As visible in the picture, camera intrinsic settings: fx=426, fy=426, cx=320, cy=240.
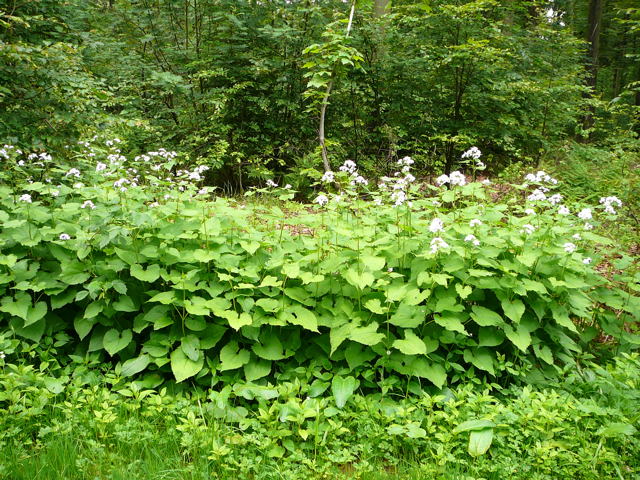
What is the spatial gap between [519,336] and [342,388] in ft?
4.18

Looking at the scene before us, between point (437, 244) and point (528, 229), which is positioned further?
point (528, 229)

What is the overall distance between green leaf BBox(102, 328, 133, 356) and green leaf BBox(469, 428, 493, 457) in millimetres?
2252

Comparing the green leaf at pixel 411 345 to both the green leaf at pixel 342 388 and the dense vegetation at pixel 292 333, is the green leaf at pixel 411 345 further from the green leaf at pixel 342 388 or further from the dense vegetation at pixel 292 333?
the green leaf at pixel 342 388

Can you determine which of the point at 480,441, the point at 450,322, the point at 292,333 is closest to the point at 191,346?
the point at 292,333

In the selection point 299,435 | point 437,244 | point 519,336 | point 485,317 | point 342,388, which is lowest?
point 299,435

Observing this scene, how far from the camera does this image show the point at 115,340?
2.95 meters

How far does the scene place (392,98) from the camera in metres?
8.49

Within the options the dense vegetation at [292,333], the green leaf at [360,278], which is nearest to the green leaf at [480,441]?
the dense vegetation at [292,333]

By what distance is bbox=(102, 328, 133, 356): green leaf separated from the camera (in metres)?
2.88

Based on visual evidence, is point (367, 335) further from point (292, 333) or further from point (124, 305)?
point (124, 305)

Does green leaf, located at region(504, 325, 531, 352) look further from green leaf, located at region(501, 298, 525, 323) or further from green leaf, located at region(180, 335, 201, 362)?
green leaf, located at region(180, 335, 201, 362)

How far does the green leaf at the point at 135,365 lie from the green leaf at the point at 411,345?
1657 mm

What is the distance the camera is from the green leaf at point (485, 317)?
9.46 feet

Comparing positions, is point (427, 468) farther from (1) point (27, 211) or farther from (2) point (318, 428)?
(1) point (27, 211)
